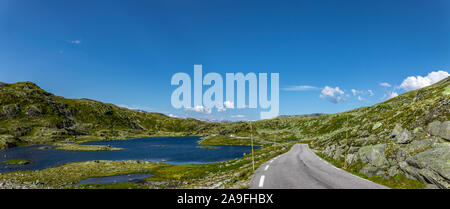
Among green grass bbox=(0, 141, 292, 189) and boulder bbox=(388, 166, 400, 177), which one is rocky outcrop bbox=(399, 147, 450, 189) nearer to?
boulder bbox=(388, 166, 400, 177)

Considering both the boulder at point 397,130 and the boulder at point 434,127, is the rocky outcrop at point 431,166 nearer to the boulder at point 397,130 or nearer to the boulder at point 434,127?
the boulder at point 434,127

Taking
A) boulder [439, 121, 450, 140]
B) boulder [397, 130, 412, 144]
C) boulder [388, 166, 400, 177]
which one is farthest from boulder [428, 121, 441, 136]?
boulder [388, 166, 400, 177]

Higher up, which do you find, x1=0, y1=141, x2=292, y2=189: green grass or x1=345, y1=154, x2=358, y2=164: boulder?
x1=345, y1=154, x2=358, y2=164: boulder

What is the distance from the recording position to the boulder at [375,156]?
19.1m

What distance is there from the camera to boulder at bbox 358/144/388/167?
19.1 metres

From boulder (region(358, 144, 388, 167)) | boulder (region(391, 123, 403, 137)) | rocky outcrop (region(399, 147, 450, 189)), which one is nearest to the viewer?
rocky outcrop (region(399, 147, 450, 189))

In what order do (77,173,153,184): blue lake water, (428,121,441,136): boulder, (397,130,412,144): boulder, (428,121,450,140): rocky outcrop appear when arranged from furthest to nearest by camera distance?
(77,173,153,184): blue lake water, (397,130,412,144): boulder, (428,121,441,136): boulder, (428,121,450,140): rocky outcrop

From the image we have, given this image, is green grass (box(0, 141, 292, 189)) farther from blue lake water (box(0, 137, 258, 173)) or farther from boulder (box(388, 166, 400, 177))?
boulder (box(388, 166, 400, 177))

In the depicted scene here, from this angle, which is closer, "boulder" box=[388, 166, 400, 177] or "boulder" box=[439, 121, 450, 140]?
"boulder" box=[439, 121, 450, 140]

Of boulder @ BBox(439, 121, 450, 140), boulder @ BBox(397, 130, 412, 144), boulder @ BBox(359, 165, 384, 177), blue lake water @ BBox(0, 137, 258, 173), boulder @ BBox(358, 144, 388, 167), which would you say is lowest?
blue lake water @ BBox(0, 137, 258, 173)
